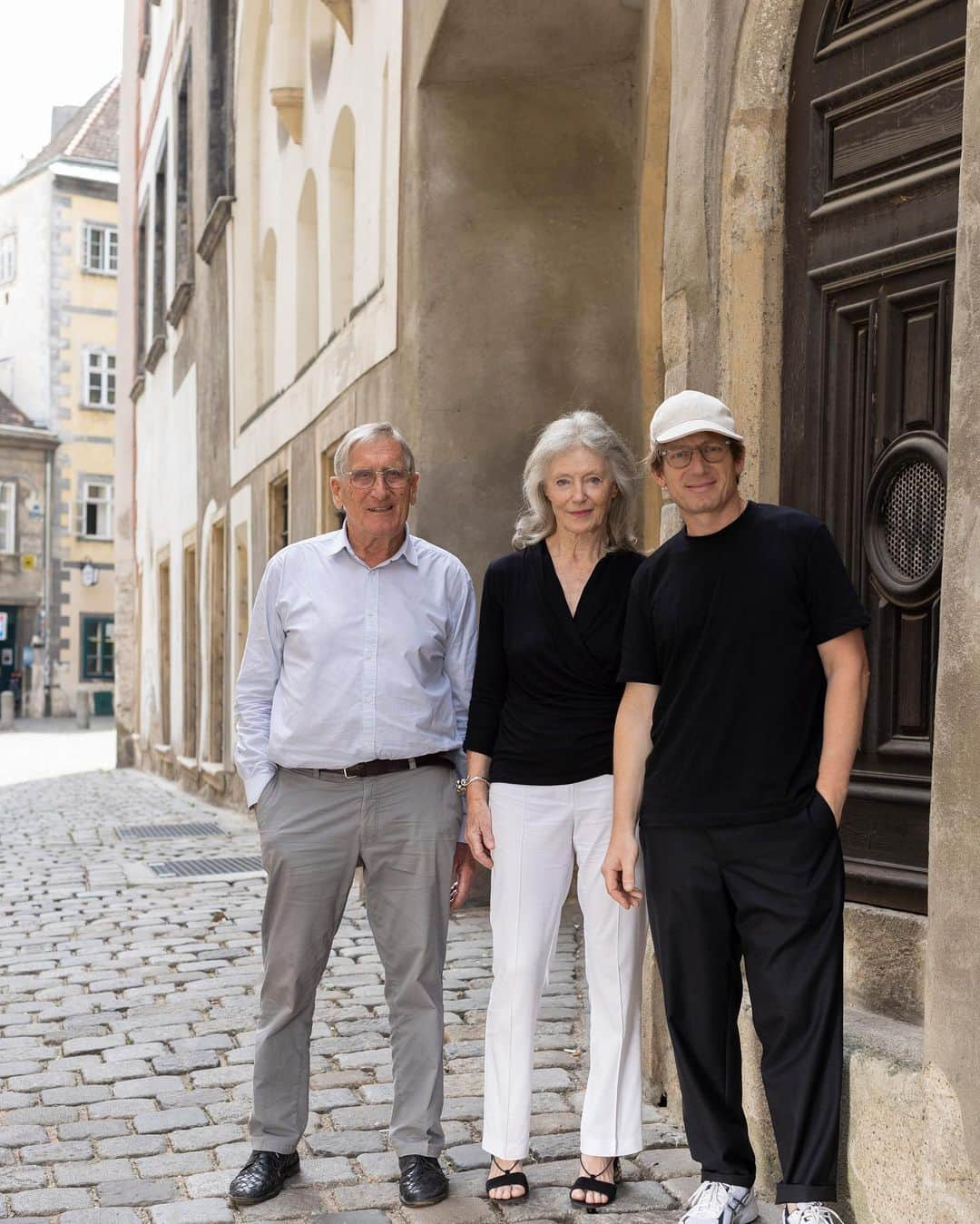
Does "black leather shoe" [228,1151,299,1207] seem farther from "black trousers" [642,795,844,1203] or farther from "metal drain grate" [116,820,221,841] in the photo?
"metal drain grate" [116,820,221,841]

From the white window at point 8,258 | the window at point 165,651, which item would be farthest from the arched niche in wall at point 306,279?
the white window at point 8,258

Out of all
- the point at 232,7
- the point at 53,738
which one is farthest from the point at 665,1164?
the point at 53,738

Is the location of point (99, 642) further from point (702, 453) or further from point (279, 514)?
point (702, 453)

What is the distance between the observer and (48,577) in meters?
45.3

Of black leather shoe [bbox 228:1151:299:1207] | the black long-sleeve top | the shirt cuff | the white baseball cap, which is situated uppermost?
the white baseball cap

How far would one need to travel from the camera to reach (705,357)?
473 centimetres

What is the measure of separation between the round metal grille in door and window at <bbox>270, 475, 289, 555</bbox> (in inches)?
A: 392

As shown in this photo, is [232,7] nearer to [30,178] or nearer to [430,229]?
[430,229]

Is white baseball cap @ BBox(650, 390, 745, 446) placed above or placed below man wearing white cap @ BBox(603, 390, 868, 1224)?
above

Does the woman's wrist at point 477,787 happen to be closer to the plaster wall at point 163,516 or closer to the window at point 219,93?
the window at point 219,93

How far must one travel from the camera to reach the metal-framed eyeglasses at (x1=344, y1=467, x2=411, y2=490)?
4.06 metres

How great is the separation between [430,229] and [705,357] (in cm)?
431

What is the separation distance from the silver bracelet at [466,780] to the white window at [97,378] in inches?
1721

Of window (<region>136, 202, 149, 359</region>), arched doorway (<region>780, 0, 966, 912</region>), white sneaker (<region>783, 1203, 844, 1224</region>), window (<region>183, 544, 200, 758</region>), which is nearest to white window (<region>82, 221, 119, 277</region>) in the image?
window (<region>136, 202, 149, 359</region>)
